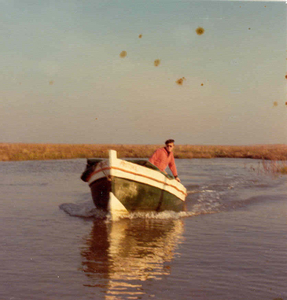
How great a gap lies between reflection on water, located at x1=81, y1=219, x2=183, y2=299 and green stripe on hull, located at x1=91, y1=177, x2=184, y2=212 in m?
0.53

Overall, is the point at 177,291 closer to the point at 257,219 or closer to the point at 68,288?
the point at 68,288

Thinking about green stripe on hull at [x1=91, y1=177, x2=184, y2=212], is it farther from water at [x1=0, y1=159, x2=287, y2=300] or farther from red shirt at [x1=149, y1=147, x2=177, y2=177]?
red shirt at [x1=149, y1=147, x2=177, y2=177]

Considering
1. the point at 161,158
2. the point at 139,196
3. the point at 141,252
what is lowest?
the point at 141,252

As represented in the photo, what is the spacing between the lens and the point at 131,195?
991 centimetres

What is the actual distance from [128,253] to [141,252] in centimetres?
25

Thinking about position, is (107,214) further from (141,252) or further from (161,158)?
(141,252)

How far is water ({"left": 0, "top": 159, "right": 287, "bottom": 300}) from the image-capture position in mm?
4898

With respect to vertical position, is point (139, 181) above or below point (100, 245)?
above

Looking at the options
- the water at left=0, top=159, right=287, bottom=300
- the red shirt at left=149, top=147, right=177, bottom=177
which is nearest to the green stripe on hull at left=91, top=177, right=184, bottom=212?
the water at left=0, top=159, right=287, bottom=300

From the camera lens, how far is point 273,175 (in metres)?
21.9

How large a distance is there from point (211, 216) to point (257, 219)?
1.30 meters

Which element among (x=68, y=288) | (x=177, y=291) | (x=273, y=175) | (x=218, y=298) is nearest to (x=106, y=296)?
(x=68, y=288)

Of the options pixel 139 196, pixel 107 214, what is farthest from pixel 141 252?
pixel 139 196

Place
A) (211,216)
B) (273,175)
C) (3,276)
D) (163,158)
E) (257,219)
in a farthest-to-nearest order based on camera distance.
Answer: (273,175) < (163,158) < (211,216) < (257,219) < (3,276)
